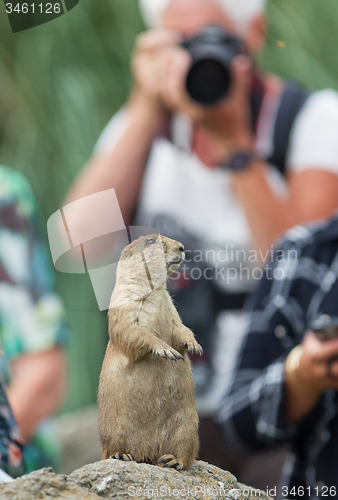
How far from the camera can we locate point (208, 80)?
1.21 m

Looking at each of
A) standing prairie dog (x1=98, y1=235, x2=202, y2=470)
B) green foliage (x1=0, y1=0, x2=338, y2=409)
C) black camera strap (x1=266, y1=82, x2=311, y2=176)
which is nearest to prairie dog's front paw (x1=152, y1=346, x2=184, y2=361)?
standing prairie dog (x1=98, y1=235, x2=202, y2=470)

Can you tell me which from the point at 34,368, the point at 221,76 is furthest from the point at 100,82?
the point at 34,368

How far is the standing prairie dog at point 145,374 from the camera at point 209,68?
0.71m

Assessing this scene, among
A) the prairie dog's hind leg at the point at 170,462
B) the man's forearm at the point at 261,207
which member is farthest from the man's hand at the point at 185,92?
the prairie dog's hind leg at the point at 170,462

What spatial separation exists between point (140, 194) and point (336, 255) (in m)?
0.68

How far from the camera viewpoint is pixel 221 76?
3.95 ft

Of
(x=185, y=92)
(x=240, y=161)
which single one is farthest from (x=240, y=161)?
(x=185, y=92)

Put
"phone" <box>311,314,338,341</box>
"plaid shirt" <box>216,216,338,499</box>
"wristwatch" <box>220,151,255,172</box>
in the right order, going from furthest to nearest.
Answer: "wristwatch" <box>220,151,255,172</box> → "plaid shirt" <box>216,216,338,499</box> → "phone" <box>311,314,338,341</box>

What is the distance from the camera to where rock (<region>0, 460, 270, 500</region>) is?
506 millimetres

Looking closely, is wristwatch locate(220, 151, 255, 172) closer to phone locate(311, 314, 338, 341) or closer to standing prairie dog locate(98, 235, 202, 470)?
phone locate(311, 314, 338, 341)

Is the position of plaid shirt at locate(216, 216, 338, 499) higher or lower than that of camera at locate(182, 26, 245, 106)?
lower

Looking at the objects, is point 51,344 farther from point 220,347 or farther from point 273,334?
point 220,347

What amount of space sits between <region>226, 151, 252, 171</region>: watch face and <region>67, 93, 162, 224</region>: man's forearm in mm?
244

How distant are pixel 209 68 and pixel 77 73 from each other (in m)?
1.01
